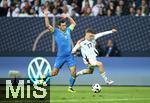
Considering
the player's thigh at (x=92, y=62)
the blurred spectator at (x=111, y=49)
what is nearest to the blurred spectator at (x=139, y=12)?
the blurred spectator at (x=111, y=49)

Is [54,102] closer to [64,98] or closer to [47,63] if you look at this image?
[64,98]

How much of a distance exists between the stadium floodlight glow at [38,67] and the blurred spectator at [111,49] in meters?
2.53

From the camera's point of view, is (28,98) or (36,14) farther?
(36,14)

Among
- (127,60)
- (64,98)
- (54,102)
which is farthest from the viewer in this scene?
(127,60)

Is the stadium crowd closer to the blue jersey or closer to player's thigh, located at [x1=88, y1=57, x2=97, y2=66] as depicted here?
player's thigh, located at [x1=88, y1=57, x2=97, y2=66]

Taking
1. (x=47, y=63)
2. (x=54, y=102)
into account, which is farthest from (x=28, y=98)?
(x=47, y=63)

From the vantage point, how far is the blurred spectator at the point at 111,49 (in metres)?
27.2

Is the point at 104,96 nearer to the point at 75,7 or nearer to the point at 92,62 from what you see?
the point at 92,62

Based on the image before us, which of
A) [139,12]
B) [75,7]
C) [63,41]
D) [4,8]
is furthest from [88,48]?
[4,8]

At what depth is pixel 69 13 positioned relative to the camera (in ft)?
91.7

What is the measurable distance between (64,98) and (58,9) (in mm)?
8642

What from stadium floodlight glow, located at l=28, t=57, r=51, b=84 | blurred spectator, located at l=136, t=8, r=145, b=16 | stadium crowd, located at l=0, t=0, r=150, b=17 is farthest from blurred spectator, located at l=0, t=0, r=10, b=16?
blurred spectator, located at l=136, t=8, r=145, b=16

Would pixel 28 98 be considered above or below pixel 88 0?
below

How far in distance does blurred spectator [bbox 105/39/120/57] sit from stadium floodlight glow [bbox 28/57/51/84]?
2528 millimetres
